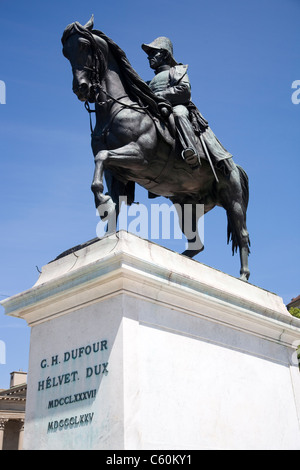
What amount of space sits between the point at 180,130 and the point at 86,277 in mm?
2978

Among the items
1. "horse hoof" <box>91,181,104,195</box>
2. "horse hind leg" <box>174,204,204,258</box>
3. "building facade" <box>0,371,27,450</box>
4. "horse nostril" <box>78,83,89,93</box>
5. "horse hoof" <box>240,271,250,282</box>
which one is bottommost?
"horse hoof" <box>240,271,250,282</box>

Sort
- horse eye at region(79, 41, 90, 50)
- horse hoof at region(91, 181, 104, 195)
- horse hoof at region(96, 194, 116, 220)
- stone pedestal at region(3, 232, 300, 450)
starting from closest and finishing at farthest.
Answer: stone pedestal at region(3, 232, 300, 450), horse hoof at region(96, 194, 116, 220), horse hoof at region(91, 181, 104, 195), horse eye at region(79, 41, 90, 50)

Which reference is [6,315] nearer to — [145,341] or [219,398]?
[145,341]

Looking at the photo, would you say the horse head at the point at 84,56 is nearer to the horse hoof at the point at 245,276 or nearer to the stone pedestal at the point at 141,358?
the stone pedestal at the point at 141,358

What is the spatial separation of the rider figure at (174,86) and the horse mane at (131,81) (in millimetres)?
389

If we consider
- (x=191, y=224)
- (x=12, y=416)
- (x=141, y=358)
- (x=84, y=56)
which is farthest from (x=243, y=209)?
(x=12, y=416)

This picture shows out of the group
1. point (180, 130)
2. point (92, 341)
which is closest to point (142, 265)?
point (92, 341)

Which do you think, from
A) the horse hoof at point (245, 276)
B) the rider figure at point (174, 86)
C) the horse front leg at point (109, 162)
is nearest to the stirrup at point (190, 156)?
the rider figure at point (174, 86)

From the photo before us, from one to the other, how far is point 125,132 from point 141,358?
3025 mm

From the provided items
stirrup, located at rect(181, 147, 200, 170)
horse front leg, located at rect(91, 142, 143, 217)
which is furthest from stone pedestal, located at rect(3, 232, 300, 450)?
stirrup, located at rect(181, 147, 200, 170)

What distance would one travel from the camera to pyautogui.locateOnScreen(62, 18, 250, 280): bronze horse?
6.83 metres

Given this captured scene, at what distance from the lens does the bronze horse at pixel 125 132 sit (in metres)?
6.83

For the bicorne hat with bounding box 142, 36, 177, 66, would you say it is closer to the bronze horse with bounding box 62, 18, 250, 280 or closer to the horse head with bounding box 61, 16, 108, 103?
the bronze horse with bounding box 62, 18, 250, 280

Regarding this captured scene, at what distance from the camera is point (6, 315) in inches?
242
